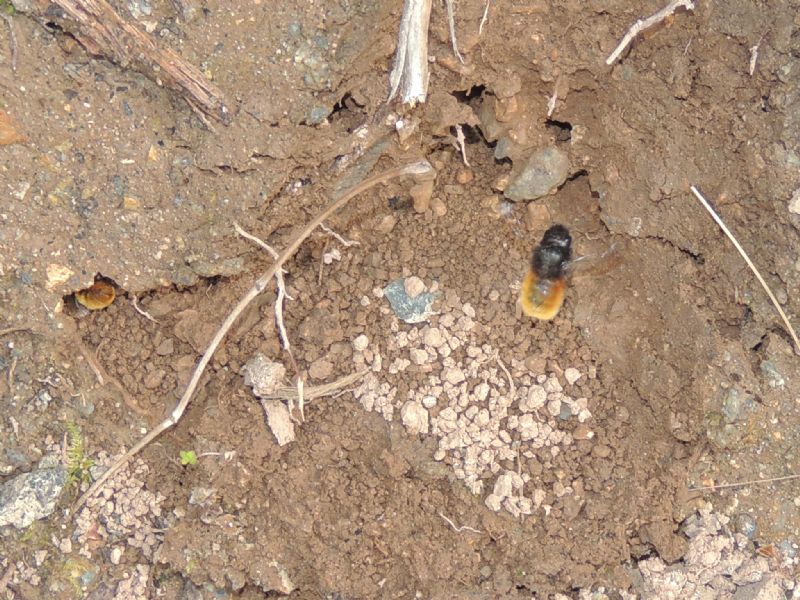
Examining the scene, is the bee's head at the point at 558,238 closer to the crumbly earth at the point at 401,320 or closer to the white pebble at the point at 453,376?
the crumbly earth at the point at 401,320

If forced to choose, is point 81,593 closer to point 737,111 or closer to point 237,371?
point 237,371

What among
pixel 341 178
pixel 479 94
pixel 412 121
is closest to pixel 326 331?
pixel 341 178

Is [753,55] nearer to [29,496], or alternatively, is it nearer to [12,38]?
[12,38]

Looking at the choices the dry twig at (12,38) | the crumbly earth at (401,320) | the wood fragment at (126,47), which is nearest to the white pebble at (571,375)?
the crumbly earth at (401,320)

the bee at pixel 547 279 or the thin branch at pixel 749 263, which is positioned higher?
the thin branch at pixel 749 263

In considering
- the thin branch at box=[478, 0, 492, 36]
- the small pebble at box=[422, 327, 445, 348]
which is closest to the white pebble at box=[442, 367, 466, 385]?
the small pebble at box=[422, 327, 445, 348]

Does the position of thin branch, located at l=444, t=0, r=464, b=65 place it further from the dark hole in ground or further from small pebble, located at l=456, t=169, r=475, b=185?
small pebble, located at l=456, t=169, r=475, b=185
